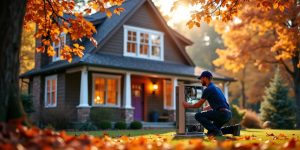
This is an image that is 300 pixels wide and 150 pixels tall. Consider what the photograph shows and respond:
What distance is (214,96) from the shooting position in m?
8.91

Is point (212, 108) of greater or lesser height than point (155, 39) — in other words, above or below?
below

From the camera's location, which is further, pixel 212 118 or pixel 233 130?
pixel 233 130

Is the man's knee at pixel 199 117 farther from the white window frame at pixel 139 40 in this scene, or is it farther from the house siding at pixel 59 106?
the white window frame at pixel 139 40

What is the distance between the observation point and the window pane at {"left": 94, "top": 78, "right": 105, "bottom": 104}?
22.4 metres

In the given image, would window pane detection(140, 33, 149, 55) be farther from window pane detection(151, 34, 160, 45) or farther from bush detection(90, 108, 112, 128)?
bush detection(90, 108, 112, 128)

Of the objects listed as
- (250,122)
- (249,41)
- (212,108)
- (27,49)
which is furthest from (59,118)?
(27,49)

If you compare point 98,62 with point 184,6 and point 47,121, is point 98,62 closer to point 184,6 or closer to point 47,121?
point 47,121

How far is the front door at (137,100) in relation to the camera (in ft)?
79.4

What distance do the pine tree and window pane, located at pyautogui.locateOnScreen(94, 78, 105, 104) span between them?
994 cm

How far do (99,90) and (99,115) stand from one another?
9.02 ft

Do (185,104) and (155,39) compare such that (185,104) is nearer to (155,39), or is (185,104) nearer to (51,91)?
(155,39)

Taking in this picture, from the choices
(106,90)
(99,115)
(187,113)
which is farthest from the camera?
(106,90)

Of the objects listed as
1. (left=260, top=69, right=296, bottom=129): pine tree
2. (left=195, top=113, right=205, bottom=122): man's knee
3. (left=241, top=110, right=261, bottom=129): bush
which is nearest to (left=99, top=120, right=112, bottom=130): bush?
(left=241, top=110, right=261, bottom=129): bush

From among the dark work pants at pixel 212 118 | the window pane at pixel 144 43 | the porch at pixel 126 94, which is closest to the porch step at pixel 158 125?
the porch at pixel 126 94
